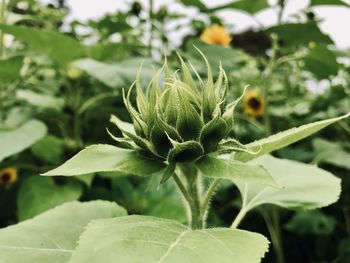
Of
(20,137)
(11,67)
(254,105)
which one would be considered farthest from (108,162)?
(254,105)

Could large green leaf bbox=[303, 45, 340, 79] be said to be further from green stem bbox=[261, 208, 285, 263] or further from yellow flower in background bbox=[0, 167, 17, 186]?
yellow flower in background bbox=[0, 167, 17, 186]

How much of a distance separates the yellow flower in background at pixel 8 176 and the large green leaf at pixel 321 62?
1.09 meters

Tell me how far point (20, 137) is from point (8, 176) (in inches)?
14.9

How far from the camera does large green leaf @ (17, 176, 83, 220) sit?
4.76ft

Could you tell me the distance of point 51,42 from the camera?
1669 mm

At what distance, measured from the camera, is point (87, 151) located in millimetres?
770

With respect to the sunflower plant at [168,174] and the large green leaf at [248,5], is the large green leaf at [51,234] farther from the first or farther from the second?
the large green leaf at [248,5]

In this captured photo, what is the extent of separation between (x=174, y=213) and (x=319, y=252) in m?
0.75

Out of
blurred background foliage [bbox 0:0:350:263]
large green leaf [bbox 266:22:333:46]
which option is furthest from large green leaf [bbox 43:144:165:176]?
large green leaf [bbox 266:22:333:46]

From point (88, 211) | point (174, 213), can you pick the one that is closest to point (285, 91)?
point (174, 213)

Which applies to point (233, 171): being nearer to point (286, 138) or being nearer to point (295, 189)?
point (286, 138)

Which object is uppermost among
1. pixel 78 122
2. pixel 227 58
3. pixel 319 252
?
pixel 227 58

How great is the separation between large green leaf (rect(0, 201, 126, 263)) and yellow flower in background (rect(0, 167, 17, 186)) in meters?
0.83

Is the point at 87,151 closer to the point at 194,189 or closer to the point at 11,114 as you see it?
the point at 194,189
